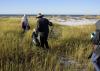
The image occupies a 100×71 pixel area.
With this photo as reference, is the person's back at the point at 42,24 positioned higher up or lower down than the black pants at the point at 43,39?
higher up

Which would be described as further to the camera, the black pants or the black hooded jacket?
the black pants

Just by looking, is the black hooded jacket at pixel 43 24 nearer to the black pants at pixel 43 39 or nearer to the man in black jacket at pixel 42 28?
the man in black jacket at pixel 42 28

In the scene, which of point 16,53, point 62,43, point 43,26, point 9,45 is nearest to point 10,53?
point 16,53

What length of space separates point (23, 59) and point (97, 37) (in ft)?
9.64

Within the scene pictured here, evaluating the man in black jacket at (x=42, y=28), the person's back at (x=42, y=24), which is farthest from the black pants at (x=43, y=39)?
the person's back at (x=42, y=24)

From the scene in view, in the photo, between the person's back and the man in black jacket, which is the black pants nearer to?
the man in black jacket

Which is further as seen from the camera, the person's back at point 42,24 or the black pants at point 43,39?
the black pants at point 43,39

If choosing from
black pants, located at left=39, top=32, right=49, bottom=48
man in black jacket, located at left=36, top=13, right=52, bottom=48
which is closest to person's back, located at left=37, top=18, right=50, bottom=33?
man in black jacket, located at left=36, top=13, right=52, bottom=48

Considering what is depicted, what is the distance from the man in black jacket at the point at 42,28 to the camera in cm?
1202

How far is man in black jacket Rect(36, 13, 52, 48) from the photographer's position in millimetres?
12016

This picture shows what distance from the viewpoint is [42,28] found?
1206 cm

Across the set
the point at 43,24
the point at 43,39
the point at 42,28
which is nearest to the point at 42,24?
the point at 43,24

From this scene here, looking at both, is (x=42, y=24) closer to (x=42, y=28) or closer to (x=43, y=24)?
(x=43, y=24)

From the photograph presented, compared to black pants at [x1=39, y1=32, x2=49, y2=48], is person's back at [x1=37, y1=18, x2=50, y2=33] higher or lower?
higher
